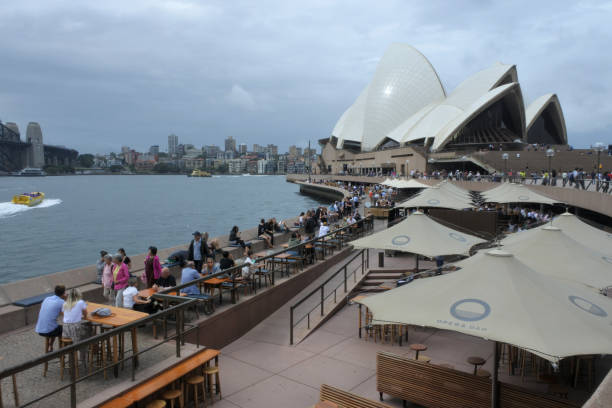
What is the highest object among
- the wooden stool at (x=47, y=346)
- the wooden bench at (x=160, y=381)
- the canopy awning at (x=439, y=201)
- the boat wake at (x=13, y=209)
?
the canopy awning at (x=439, y=201)

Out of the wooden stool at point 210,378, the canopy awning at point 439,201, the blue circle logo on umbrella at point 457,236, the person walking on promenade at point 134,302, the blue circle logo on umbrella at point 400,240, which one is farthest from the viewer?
the canopy awning at point 439,201

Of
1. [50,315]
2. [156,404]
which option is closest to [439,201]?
[156,404]

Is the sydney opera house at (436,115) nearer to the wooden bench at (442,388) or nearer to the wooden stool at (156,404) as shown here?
the wooden bench at (442,388)

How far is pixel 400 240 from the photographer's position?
9.17m

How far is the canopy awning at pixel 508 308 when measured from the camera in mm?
3703

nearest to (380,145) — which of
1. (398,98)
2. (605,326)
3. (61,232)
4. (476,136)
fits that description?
(398,98)

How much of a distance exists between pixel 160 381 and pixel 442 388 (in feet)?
11.2

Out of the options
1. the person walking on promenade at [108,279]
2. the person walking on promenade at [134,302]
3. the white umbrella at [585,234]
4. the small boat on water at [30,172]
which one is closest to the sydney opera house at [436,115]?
the white umbrella at [585,234]

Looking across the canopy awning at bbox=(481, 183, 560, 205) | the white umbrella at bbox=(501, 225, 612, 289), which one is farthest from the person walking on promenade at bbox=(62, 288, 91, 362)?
the canopy awning at bbox=(481, 183, 560, 205)

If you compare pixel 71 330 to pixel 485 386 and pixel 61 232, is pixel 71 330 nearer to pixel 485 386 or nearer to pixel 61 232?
pixel 485 386

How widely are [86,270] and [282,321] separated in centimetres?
484

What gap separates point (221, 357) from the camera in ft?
24.0

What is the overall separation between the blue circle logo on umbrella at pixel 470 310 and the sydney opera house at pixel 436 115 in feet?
177

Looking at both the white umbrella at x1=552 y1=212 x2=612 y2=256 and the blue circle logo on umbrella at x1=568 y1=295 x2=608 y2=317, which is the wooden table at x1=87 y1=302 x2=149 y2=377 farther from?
the white umbrella at x1=552 y1=212 x2=612 y2=256
